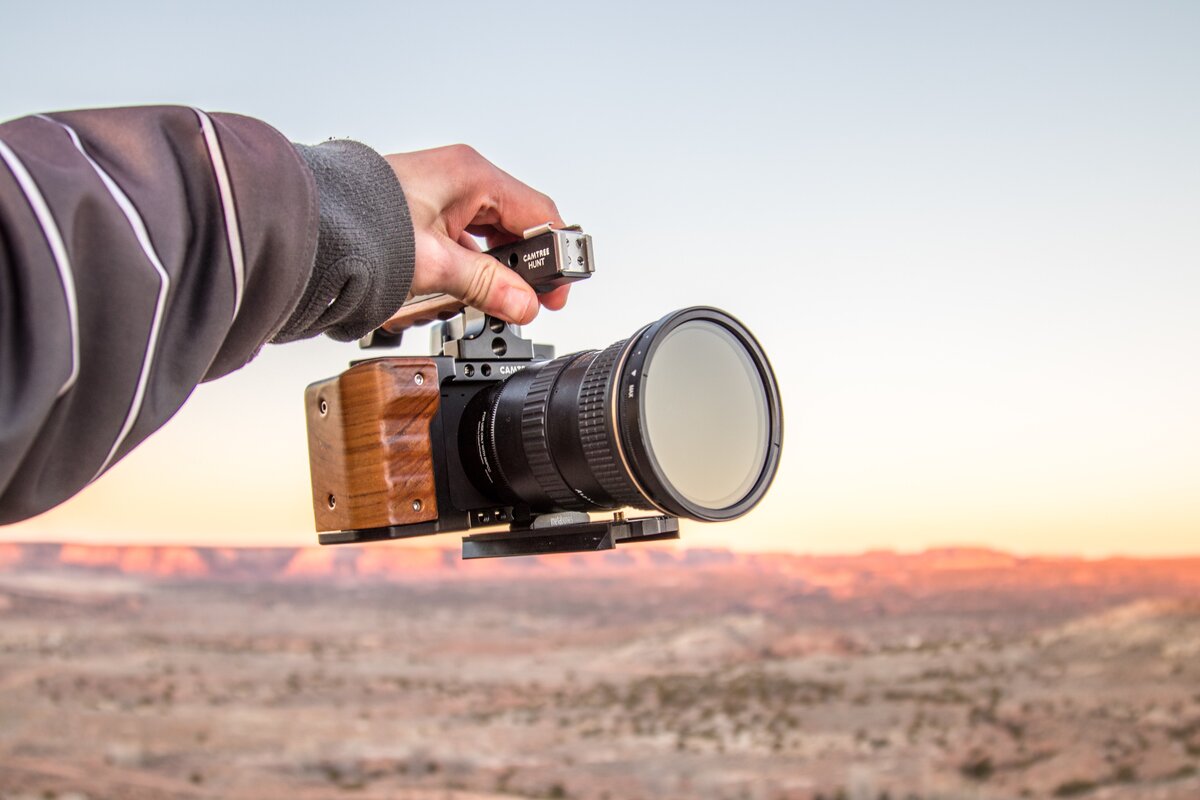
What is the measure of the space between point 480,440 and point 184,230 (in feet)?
2.14

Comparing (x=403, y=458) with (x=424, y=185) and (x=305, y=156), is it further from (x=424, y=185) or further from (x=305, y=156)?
(x=305, y=156)

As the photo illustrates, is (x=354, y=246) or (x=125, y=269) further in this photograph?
(x=354, y=246)

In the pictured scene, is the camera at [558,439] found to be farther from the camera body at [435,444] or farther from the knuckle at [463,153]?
the knuckle at [463,153]

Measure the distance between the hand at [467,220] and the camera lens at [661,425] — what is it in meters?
0.12

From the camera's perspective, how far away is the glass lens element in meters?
1.11

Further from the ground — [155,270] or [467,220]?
[467,220]

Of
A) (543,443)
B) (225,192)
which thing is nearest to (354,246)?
(225,192)

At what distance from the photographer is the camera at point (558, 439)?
1112 millimetres

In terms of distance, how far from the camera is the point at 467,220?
1156 mm

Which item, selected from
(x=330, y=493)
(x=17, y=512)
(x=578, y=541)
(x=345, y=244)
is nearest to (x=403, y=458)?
(x=330, y=493)

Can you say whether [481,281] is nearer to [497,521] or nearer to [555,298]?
[555,298]

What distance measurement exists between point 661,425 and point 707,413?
6cm

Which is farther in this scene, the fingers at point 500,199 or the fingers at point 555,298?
the fingers at point 555,298

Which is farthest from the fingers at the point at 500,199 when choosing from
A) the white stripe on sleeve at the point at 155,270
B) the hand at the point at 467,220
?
the white stripe on sleeve at the point at 155,270
